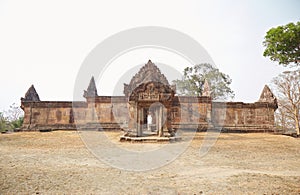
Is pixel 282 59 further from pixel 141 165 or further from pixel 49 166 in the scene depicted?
pixel 49 166

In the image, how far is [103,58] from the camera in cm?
1478

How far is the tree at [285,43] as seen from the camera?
41.5 ft

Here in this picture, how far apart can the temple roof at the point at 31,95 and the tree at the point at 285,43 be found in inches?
865

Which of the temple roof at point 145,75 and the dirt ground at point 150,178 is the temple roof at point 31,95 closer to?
the temple roof at point 145,75

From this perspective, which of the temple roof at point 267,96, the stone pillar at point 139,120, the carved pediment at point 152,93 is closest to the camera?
the carved pediment at point 152,93

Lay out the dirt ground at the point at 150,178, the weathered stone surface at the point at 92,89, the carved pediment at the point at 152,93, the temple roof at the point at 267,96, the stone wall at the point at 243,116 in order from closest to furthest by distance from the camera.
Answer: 1. the dirt ground at the point at 150,178
2. the carved pediment at the point at 152,93
3. the stone wall at the point at 243,116
4. the temple roof at the point at 267,96
5. the weathered stone surface at the point at 92,89

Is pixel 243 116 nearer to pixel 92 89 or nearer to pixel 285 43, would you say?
pixel 285 43

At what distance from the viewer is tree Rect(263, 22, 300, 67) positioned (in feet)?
41.5

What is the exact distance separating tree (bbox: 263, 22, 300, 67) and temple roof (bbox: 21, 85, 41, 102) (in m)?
22.0

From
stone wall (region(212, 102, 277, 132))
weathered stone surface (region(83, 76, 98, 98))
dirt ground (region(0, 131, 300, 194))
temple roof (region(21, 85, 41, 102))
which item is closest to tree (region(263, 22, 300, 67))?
stone wall (region(212, 102, 277, 132))

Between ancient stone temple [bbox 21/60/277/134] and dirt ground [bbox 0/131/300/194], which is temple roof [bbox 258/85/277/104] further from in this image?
dirt ground [bbox 0/131/300/194]

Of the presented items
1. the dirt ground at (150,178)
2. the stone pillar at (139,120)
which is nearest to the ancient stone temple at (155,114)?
the stone pillar at (139,120)

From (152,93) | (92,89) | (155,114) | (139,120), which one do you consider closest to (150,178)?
(139,120)

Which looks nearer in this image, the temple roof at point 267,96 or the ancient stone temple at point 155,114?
the ancient stone temple at point 155,114
